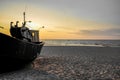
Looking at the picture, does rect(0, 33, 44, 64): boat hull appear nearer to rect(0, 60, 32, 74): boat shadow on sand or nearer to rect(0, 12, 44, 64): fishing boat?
rect(0, 12, 44, 64): fishing boat

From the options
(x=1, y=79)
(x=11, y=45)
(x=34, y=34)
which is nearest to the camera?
(x=1, y=79)

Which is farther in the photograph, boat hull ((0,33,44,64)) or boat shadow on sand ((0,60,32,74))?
boat shadow on sand ((0,60,32,74))

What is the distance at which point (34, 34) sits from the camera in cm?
3509

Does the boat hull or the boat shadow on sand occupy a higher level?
the boat hull

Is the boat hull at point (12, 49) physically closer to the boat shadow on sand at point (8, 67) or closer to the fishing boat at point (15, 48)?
the fishing boat at point (15, 48)

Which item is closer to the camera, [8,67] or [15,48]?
[15,48]

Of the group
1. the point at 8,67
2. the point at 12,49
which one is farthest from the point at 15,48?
the point at 8,67

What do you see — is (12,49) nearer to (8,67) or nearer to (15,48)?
(15,48)

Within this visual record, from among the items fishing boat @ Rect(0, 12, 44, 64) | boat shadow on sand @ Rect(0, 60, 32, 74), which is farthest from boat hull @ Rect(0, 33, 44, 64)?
boat shadow on sand @ Rect(0, 60, 32, 74)

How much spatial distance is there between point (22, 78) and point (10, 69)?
4647mm

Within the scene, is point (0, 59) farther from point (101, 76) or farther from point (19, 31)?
point (101, 76)

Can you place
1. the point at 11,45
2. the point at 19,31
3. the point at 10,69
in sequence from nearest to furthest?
1. the point at 11,45
2. the point at 10,69
3. the point at 19,31

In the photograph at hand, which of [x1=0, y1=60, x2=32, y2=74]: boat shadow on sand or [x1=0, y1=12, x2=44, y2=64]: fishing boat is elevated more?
[x1=0, y1=12, x2=44, y2=64]: fishing boat

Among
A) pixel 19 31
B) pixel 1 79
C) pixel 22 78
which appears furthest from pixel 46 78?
pixel 19 31
